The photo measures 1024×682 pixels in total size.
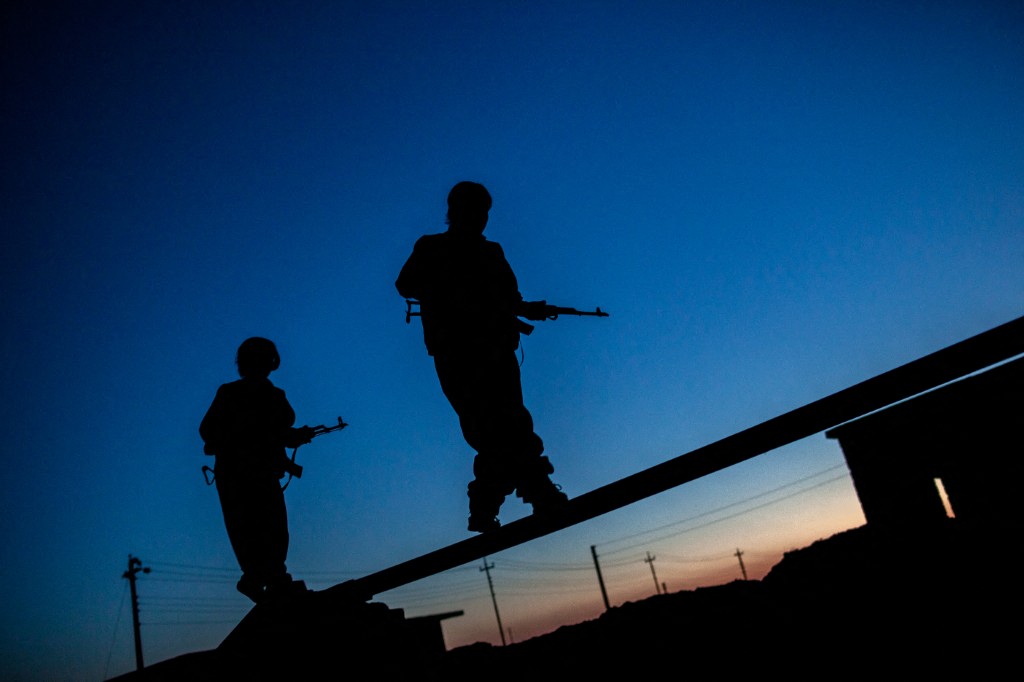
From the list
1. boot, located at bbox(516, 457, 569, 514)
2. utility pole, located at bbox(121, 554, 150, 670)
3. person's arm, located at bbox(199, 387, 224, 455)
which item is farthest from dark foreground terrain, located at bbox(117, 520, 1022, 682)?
utility pole, located at bbox(121, 554, 150, 670)

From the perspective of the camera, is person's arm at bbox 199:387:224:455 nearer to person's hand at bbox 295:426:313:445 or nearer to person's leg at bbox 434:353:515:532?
person's hand at bbox 295:426:313:445

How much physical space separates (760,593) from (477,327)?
3.25m

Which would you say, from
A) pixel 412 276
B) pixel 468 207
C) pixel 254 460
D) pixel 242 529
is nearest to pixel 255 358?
pixel 254 460

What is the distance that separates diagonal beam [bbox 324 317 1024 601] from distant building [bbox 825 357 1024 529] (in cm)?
1982

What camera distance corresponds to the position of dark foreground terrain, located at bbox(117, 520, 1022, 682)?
10.2 ft

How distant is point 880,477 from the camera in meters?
22.0

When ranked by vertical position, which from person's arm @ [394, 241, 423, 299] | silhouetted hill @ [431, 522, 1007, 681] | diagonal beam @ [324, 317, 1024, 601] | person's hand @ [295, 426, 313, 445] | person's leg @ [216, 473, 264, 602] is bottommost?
silhouetted hill @ [431, 522, 1007, 681]

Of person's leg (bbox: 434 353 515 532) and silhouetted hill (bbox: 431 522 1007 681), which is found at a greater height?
person's leg (bbox: 434 353 515 532)

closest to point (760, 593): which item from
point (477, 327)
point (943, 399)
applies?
point (477, 327)

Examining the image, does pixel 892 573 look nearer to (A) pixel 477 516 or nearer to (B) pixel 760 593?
(B) pixel 760 593

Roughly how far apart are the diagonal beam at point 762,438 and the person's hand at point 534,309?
5.05 ft

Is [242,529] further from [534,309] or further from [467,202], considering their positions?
[467,202]

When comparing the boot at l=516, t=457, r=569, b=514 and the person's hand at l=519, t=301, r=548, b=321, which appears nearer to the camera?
the boot at l=516, t=457, r=569, b=514

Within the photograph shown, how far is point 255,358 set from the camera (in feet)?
16.0
